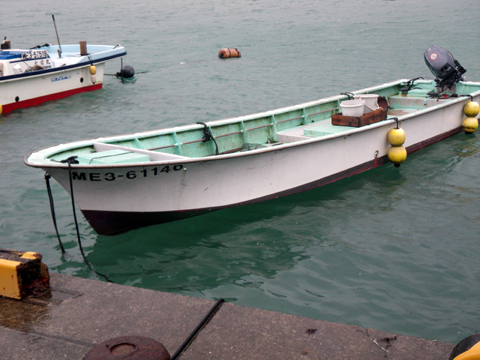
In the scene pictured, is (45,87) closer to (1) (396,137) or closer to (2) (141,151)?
(2) (141,151)

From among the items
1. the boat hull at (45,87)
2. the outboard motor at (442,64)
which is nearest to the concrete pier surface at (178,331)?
the outboard motor at (442,64)

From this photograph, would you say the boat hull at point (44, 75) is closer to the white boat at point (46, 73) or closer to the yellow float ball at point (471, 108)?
the white boat at point (46, 73)

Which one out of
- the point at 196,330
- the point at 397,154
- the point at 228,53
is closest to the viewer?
the point at 196,330

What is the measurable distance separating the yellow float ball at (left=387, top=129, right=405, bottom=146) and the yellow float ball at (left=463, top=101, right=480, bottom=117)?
355 centimetres

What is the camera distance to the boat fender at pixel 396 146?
33.7 feet

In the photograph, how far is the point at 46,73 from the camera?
1802 cm

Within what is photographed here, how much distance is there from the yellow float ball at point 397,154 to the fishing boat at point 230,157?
0.07 ft

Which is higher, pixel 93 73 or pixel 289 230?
pixel 93 73

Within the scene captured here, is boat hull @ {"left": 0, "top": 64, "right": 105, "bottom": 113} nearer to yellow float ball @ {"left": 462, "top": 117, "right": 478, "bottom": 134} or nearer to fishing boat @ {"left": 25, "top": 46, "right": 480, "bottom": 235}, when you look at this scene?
fishing boat @ {"left": 25, "top": 46, "right": 480, "bottom": 235}

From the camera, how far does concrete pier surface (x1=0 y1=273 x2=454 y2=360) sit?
148 inches

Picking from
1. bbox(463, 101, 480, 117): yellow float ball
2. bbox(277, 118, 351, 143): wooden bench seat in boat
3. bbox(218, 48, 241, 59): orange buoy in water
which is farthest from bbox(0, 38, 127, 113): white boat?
bbox(463, 101, 480, 117): yellow float ball

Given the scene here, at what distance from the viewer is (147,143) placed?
865cm

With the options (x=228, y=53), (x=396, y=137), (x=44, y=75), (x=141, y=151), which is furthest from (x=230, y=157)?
(x=228, y=53)

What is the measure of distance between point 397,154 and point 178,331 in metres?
7.75
